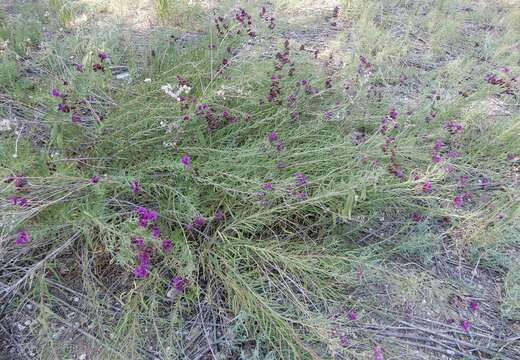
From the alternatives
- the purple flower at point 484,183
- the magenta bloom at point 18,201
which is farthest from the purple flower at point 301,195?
the purple flower at point 484,183

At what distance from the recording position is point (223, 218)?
2.05 m

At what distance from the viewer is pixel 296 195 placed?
182cm

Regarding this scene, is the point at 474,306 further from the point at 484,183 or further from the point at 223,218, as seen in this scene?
the point at 223,218

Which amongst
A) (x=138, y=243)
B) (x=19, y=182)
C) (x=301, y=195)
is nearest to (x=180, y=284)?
(x=138, y=243)

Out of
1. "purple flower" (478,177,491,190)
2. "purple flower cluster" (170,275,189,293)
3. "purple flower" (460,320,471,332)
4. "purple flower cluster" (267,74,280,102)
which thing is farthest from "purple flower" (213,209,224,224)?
"purple flower" (478,177,491,190)

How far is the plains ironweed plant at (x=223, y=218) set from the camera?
5.49 feet

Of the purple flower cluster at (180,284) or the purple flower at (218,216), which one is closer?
the purple flower cluster at (180,284)

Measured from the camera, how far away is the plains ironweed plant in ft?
5.49

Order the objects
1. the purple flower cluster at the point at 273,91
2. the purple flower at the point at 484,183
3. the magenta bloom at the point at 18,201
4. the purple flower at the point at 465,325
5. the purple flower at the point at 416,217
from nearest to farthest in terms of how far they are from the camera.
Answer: the magenta bloom at the point at 18,201 → the purple flower at the point at 465,325 → the purple flower at the point at 416,217 → the purple flower cluster at the point at 273,91 → the purple flower at the point at 484,183

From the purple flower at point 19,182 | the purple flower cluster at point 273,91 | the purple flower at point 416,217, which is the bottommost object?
the purple flower at point 416,217

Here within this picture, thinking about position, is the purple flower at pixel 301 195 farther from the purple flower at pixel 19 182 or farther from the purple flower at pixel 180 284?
the purple flower at pixel 19 182

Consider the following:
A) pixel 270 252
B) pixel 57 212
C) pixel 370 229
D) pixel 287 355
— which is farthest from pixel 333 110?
pixel 57 212

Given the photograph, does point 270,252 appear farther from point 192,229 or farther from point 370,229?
point 370,229

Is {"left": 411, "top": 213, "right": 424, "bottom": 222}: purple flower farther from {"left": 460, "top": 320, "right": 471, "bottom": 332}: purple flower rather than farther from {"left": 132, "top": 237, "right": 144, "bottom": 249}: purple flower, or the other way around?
{"left": 132, "top": 237, "right": 144, "bottom": 249}: purple flower
